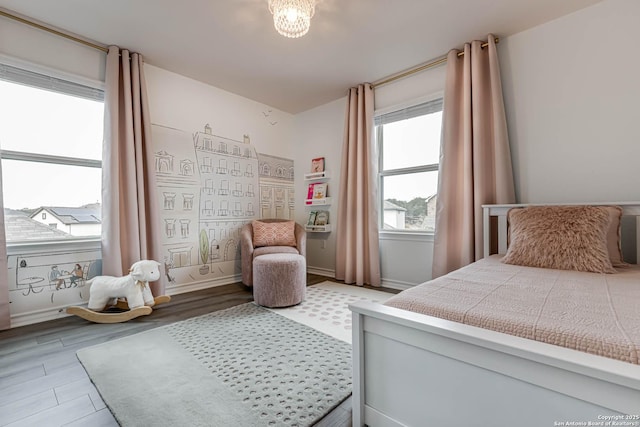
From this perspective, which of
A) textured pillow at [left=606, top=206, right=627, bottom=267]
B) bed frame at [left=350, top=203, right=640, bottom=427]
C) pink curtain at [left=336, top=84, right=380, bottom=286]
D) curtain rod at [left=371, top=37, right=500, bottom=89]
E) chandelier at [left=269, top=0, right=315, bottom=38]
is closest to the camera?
bed frame at [left=350, top=203, right=640, bottom=427]

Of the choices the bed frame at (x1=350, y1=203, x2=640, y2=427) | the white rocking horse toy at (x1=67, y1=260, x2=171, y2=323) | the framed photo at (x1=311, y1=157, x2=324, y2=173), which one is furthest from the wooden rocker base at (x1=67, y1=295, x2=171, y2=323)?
the framed photo at (x1=311, y1=157, x2=324, y2=173)

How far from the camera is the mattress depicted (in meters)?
0.71

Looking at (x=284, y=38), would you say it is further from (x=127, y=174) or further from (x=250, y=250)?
(x=250, y=250)

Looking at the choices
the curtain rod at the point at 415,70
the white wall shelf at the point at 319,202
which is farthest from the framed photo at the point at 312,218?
the curtain rod at the point at 415,70

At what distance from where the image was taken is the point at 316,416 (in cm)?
118

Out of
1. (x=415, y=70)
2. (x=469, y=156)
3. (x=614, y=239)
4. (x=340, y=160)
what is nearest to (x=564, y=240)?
(x=614, y=239)

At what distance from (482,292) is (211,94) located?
3525 mm

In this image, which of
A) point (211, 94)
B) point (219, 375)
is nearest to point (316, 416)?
point (219, 375)

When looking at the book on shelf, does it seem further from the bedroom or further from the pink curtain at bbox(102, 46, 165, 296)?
the pink curtain at bbox(102, 46, 165, 296)

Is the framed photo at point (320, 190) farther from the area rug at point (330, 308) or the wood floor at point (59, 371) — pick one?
the wood floor at point (59, 371)

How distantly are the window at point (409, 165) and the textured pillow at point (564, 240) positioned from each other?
4.01 ft

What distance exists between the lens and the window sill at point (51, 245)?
2.20m

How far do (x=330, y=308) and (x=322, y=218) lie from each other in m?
1.64

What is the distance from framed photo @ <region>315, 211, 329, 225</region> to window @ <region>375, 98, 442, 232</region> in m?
0.83
